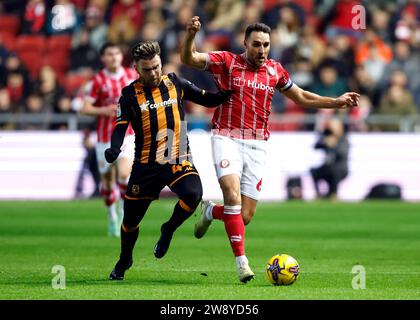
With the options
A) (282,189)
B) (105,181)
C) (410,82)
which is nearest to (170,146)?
(105,181)

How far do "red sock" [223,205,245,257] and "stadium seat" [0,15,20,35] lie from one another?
17.8 m

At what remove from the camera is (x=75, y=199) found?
936 inches

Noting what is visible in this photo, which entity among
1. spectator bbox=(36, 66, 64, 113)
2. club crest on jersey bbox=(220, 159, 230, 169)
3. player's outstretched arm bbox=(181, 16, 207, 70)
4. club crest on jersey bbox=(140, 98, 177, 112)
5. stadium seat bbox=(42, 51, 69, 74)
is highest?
player's outstretched arm bbox=(181, 16, 207, 70)

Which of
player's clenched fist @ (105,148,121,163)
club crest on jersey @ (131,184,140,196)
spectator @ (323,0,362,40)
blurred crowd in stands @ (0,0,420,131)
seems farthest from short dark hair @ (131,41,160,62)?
spectator @ (323,0,362,40)

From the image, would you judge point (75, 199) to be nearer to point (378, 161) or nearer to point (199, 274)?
point (378, 161)

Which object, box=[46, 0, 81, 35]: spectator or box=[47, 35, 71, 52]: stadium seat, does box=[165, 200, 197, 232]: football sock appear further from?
box=[47, 35, 71, 52]: stadium seat

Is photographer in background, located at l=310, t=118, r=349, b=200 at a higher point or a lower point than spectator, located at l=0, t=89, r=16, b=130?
lower

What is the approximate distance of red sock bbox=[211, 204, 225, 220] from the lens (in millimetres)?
12159

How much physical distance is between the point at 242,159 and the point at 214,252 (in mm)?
2930

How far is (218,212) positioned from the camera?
12.2 meters

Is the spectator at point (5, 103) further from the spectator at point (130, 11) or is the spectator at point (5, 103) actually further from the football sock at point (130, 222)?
the football sock at point (130, 222)

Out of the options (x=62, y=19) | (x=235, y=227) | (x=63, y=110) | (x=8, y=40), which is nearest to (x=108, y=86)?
(x=235, y=227)

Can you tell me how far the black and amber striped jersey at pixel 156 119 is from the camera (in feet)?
37.3

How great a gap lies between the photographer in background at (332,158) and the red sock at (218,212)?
11164 millimetres
